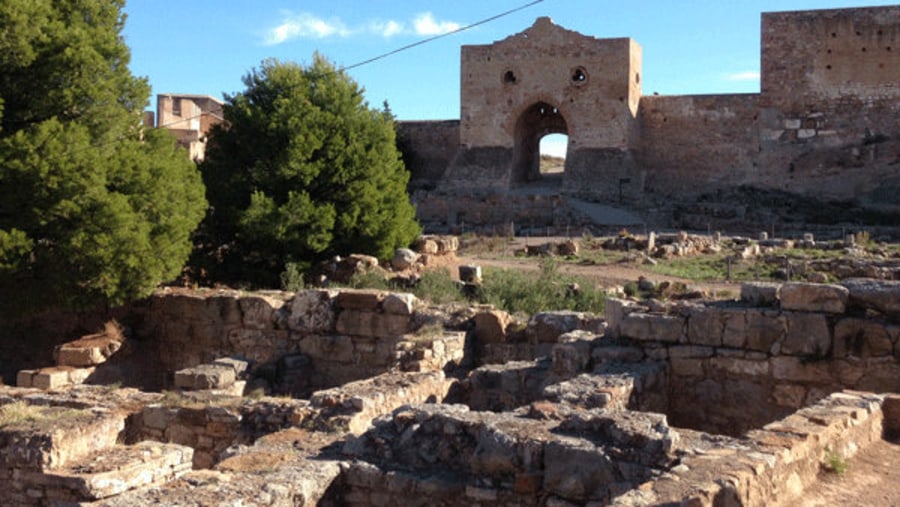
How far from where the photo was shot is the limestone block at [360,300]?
35.2ft

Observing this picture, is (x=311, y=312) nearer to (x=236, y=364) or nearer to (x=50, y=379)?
(x=236, y=364)

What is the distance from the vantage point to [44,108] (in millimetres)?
12266

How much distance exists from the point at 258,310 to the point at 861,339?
23.7ft

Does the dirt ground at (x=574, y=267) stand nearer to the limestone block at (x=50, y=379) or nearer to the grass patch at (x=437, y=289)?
the grass patch at (x=437, y=289)

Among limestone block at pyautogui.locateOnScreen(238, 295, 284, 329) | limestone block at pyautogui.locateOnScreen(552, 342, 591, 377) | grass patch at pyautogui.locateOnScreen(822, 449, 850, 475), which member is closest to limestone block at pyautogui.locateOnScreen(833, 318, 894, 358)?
limestone block at pyautogui.locateOnScreen(552, 342, 591, 377)

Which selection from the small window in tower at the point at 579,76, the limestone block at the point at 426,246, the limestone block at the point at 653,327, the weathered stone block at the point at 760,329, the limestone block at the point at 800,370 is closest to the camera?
the limestone block at the point at 800,370

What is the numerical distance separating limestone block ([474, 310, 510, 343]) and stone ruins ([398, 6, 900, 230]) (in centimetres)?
1983

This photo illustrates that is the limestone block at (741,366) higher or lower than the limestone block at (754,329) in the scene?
lower

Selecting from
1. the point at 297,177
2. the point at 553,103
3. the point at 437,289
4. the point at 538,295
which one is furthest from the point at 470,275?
the point at 553,103

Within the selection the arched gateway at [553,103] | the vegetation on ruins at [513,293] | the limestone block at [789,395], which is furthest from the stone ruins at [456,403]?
the arched gateway at [553,103]

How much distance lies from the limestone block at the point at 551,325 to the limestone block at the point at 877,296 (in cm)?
295

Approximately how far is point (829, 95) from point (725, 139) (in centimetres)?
382

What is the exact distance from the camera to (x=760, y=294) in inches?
316

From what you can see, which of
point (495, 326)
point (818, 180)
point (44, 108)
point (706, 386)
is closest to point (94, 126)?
point (44, 108)
